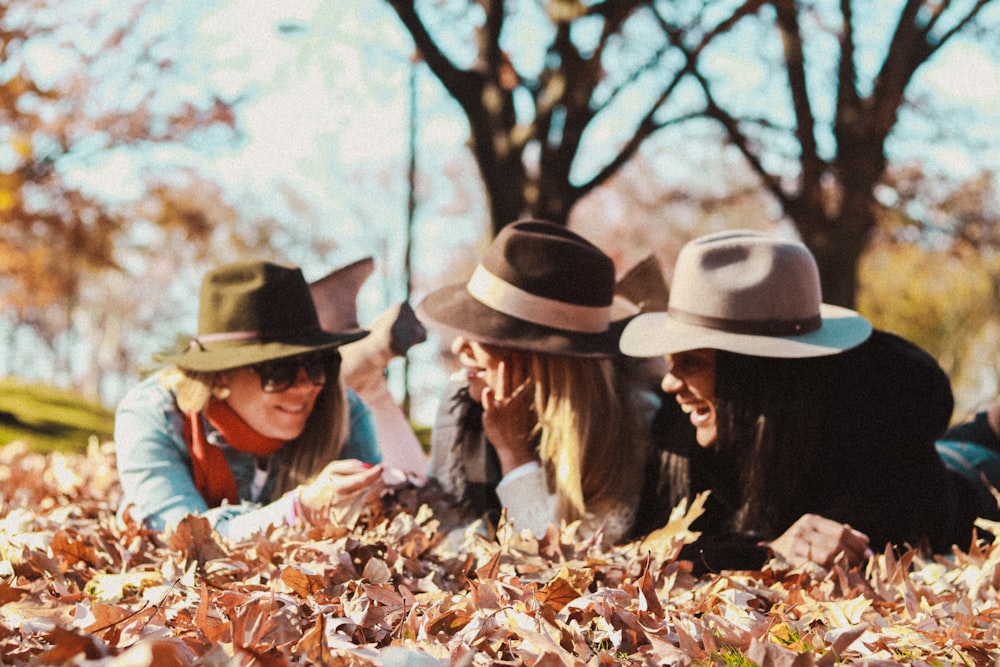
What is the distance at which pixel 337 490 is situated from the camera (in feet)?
9.66

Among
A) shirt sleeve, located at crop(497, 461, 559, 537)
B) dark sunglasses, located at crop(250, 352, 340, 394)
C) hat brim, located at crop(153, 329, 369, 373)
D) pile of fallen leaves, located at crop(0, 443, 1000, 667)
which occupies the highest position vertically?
hat brim, located at crop(153, 329, 369, 373)

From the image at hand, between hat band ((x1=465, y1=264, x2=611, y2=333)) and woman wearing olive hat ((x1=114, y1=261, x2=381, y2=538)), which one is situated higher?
hat band ((x1=465, y1=264, x2=611, y2=333))

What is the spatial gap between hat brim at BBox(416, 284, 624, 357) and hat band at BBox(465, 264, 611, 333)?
0.02 meters

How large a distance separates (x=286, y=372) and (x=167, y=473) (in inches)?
21.4

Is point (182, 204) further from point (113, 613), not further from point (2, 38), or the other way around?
point (113, 613)

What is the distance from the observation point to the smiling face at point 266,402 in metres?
3.38

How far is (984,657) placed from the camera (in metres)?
2.04

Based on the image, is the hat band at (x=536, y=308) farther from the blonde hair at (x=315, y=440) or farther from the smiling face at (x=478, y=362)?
the blonde hair at (x=315, y=440)

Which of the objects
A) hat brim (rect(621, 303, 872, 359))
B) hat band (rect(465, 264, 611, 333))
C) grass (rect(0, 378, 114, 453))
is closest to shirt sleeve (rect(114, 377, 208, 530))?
hat band (rect(465, 264, 611, 333))

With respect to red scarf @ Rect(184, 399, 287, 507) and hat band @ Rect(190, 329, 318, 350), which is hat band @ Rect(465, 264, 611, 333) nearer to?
hat band @ Rect(190, 329, 318, 350)

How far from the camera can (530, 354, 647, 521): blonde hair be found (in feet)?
11.1

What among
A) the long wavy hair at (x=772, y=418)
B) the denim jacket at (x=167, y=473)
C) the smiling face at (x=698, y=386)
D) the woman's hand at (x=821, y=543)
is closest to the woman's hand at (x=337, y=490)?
the denim jacket at (x=167, y=473)

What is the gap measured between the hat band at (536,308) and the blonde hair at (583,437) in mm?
128

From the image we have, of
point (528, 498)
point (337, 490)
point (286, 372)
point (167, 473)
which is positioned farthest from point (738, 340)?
point (167, 473)
